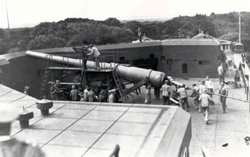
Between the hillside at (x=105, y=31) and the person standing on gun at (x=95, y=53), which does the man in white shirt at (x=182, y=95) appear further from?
the hillside at (x=105, y=31)

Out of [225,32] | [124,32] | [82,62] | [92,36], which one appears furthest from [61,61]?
[225,32]

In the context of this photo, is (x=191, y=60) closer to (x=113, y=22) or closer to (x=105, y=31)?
(x=105, y=31)

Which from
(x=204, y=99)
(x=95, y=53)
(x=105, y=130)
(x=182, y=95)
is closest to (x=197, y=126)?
(x=204, y=99)

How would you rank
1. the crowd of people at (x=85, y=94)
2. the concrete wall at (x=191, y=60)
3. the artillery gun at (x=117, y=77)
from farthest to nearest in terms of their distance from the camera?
the concrete wall at (x=191, y=60)
the artillery gun at (x=117, y=77)
the crowd of people at (x=85, y=94)

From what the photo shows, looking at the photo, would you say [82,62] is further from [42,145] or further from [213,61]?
[42,145]

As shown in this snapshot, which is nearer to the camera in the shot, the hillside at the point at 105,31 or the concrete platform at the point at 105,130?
the concrete platform at the point at 105,130

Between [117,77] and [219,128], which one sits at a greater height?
[117,77]

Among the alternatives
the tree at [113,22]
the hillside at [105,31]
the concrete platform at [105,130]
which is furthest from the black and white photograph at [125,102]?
the tree at [113,22]

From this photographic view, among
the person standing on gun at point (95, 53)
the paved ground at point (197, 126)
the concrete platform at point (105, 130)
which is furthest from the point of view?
the person standing on gun at point (95, 53)
